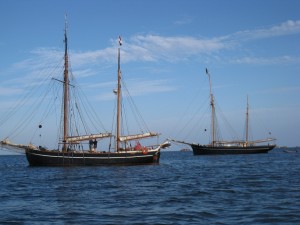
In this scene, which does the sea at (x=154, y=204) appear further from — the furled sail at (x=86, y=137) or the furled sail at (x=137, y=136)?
the furled sail at (x=137, y=136)

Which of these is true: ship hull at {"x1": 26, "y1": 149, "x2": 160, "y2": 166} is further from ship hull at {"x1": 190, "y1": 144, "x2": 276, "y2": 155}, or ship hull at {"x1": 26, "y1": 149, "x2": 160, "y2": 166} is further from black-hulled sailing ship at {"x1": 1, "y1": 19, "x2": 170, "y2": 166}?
ship hull at {"x1": 190, "y1": 144, "x2": 276, "y2": 155}

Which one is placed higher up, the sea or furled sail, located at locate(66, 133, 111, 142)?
furled sail, located at locate(66, 133, 111, 142)

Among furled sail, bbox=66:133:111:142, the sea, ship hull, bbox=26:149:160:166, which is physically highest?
furled sail, bbox=66:133:111:142

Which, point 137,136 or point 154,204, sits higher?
point 137,136

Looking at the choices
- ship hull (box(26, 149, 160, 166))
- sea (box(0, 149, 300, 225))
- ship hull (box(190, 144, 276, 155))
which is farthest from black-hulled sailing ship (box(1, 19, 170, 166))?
ship hull (box(190, 144, 276, 155))

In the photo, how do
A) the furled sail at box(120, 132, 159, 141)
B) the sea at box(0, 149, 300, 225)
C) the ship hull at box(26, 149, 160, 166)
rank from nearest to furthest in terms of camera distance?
1. the sea at box(0, 149, 300, 225)
2. the ship hull at box(26, 149, 160, 166)
3. the furled sail at box(120, 132, 159, 141)

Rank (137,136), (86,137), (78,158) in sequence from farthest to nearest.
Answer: (137,136)
(86,137)
(78,158)

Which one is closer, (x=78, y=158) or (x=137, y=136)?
(x=78, y=158)

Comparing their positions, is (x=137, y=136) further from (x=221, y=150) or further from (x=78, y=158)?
(x=221, y=150)

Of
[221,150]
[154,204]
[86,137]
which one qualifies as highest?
[86,137]

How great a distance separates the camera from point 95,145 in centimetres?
5912

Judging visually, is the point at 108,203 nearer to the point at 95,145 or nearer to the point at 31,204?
the point at 31,204

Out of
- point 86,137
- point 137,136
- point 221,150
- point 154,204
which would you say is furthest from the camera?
point 221,150

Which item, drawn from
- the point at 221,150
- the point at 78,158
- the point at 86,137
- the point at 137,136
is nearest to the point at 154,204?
the point at 78,158
